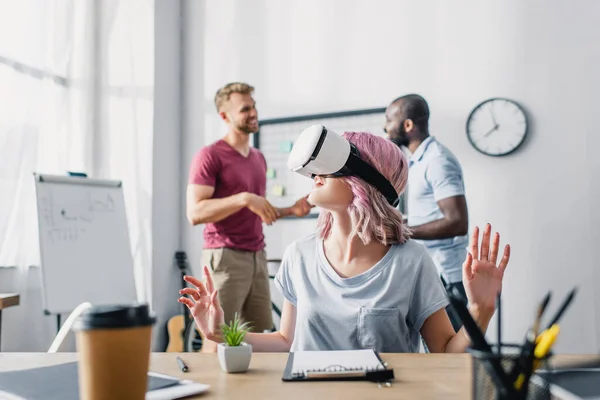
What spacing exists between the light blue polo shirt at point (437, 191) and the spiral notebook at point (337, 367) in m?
1.60

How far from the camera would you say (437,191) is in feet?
8.49

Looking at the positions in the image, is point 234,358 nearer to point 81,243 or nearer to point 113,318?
point 113,318

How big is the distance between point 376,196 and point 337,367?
57 centimetres

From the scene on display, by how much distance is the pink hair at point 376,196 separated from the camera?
1.45m

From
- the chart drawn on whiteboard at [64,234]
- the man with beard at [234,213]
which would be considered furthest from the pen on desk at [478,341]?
the chart drawn on whiteboard at [64,234]

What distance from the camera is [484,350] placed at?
64cm

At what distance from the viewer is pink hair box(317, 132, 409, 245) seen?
4.74ft

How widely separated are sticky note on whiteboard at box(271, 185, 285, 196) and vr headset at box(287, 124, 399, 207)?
2.35 m

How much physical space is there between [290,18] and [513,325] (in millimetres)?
2495

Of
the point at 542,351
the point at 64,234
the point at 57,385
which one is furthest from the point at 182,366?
the point at 64,234

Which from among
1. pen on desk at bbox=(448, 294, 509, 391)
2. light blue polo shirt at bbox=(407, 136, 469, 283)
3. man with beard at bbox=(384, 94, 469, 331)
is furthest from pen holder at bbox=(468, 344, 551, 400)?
light blue polo shirt at bbox=(407, 136, 469, 283)

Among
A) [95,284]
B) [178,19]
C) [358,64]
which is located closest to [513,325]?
[358,64]

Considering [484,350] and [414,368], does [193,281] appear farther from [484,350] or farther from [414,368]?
[484,350]

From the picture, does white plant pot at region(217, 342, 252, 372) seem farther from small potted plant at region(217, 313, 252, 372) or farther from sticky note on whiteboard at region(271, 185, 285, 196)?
sticky note on whiteboard at region(271, 185, 285, 196)
